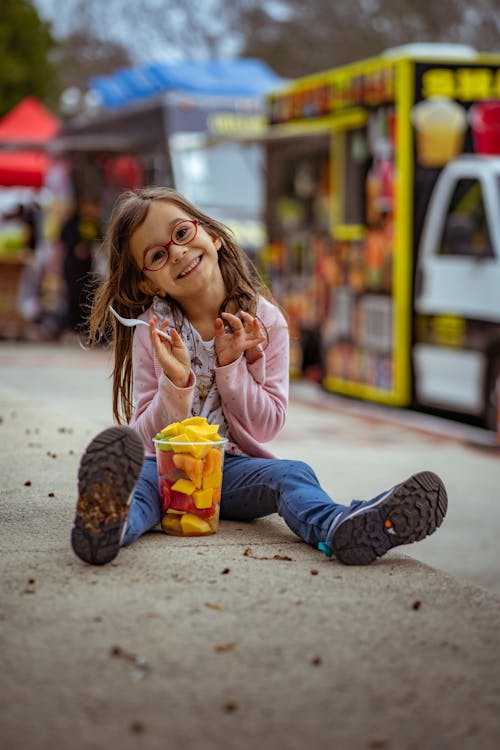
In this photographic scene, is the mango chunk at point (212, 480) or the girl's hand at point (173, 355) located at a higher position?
the girl's hand at point (173, 355)

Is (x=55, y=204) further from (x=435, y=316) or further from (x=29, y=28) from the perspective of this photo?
(x=29, y=28)

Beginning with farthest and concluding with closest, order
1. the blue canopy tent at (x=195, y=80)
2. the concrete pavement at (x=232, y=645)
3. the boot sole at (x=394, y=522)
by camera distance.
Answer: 1. the blue canopy tent at (x=195, y=80)
2. the boot sole at (x=394, y=522)
3. the concrete pavement at (x=232, y=645)

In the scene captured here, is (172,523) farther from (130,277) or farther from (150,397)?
(130,277)

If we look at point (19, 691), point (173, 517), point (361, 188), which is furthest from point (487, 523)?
point (361, 188)

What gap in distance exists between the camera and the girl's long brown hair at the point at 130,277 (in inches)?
180

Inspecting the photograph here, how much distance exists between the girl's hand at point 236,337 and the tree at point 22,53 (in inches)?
1277

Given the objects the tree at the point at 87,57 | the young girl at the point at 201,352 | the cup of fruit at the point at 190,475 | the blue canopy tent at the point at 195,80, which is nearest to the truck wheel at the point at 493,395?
the young girl at the point at 201,352

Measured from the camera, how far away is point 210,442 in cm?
418

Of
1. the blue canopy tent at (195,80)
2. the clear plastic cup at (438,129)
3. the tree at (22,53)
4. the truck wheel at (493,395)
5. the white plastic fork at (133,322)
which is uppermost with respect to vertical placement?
the tree at (22,53)

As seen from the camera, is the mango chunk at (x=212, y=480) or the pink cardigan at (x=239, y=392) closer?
the mango chunk at (x=212, y=480)

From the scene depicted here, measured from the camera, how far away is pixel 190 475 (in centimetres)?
422

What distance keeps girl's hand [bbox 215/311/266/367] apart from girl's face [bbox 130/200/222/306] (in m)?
0.17

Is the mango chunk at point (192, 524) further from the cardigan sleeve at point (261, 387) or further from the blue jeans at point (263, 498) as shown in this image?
the cardigan sleeve at point (261, 387)

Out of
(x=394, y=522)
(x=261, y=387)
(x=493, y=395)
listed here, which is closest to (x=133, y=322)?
(x=261, y=387)
